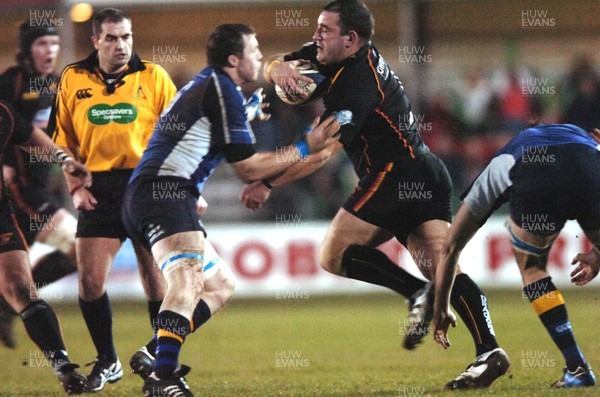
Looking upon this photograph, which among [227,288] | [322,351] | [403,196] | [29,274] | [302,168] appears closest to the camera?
[302,168]

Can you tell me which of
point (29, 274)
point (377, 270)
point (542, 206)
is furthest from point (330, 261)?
point (29, 274)

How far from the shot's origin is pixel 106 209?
771 cm

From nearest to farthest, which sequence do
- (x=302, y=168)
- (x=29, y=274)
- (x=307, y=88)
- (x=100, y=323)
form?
(x=302, y=168) → (x=307, y=88) → (x=29, y=274) → (x=100, y=323)

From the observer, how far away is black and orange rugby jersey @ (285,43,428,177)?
707 cm

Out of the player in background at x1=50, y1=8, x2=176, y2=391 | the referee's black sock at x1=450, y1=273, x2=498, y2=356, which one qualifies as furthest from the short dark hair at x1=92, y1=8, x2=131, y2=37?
the referee's black sock at x1=450, y1=273, x2=498, y2=356

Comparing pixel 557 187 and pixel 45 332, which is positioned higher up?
pixel 557 187

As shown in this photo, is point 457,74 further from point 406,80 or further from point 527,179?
point 527,179

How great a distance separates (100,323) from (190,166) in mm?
1811

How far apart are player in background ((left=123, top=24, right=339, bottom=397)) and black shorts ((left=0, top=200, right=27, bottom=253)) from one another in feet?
4.51

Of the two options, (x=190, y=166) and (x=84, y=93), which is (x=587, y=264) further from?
(x=84, y=93)

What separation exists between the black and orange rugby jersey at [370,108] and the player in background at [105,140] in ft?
3.94

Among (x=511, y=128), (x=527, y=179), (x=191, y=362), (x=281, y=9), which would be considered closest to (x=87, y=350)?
(x=191, y=362)

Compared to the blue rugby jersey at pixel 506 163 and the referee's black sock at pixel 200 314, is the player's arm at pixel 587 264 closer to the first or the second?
the blue rugby jersey at pixel 506 163

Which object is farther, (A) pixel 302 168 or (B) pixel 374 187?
(B) pixel 374 187
